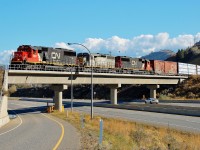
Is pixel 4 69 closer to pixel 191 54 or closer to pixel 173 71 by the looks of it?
pixel 173 71

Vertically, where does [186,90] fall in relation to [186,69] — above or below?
below

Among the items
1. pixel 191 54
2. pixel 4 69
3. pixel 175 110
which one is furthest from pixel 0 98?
pixel 191 54

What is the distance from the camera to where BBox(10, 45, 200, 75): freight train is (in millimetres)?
45688

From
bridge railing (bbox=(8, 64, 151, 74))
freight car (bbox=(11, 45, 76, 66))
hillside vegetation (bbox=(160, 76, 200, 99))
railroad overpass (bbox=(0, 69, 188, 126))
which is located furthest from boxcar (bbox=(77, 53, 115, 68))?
hillside vegetation (bbox=(160, 76, 200, 99))

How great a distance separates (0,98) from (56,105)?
2020 centimetres

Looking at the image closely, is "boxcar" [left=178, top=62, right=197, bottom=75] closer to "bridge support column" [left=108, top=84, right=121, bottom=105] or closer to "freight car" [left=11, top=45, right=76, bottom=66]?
"bridge support column" [left=108, top=84, right=121, bottom=105]

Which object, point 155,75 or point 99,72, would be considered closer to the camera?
point 99,72

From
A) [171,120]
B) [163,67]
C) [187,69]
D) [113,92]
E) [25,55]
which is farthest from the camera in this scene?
[187,69]

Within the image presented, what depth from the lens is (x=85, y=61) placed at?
57.8 m

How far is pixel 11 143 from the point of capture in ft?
53.1

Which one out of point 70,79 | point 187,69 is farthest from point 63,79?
point 187,69

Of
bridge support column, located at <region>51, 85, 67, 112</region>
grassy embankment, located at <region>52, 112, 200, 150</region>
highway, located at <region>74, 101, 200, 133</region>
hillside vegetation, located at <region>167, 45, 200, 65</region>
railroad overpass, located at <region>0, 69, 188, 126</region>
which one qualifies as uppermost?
hillside vegetation, located at <region>167, 45, 200, 65</region>

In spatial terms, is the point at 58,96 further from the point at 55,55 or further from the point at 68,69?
the point at 55,55

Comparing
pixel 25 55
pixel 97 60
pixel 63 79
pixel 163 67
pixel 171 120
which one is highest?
pixel 163 67
